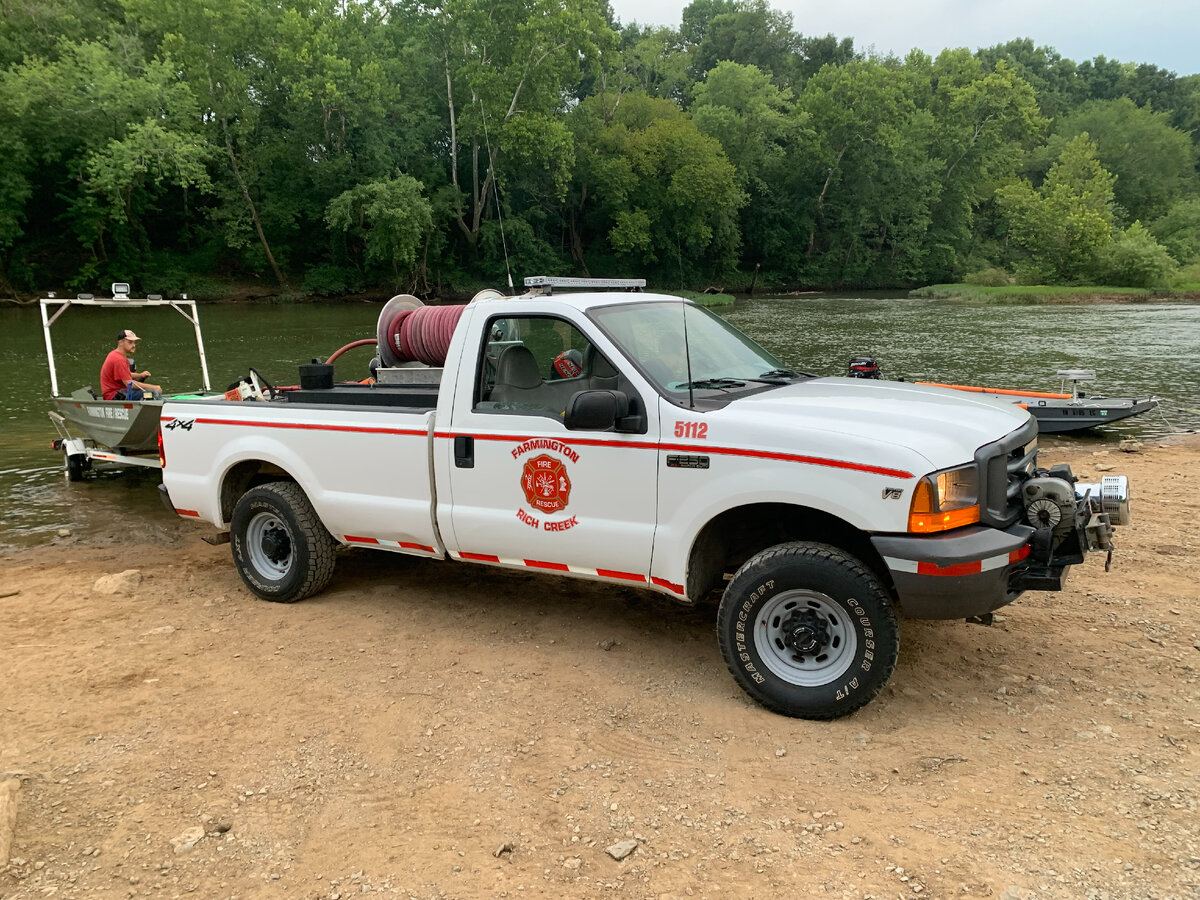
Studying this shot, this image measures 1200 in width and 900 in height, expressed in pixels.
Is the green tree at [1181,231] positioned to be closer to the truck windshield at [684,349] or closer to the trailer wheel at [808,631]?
the truck windshield at [684,349]

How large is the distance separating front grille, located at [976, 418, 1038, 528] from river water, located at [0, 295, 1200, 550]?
28.6 feet

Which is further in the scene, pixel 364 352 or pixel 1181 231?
pixel 1181 231

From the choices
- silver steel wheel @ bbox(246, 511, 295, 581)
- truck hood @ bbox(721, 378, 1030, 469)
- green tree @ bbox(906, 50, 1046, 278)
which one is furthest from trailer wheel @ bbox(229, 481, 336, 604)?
green tree @ bbox(906, 50, 1046, 278)

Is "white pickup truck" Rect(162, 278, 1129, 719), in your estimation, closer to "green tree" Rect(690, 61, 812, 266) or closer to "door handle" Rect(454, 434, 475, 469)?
"door handle" Rect(454, 434, 475, 469)

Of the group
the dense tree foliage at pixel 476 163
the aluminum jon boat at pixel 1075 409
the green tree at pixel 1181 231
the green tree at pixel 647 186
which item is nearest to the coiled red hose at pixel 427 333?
the aluminum jon boat at pixel 1075 409

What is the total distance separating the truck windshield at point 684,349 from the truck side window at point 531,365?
0.95 ft

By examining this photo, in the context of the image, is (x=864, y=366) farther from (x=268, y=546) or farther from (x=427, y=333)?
(x=268, y=546)

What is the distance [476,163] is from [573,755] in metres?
48.8

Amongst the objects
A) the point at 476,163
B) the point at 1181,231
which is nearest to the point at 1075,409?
the point at 476,163

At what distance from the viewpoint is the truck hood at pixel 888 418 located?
13.0 ft

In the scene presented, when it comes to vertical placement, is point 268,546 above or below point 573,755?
above

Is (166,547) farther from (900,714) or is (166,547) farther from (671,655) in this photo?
(900,714)

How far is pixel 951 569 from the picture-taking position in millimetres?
3822

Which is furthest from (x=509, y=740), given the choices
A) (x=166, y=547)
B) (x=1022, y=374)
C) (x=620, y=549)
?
(x=1022, y=374)
